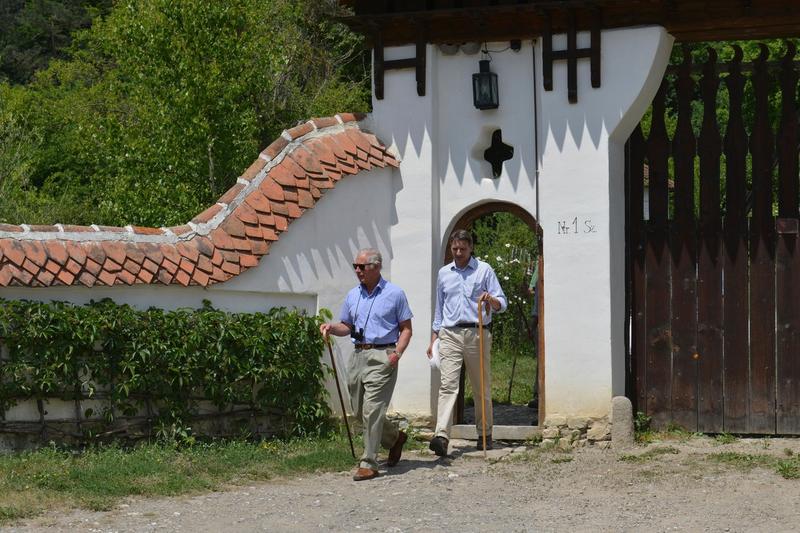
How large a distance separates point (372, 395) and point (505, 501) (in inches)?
56.7

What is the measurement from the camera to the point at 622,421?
10133 millimetres

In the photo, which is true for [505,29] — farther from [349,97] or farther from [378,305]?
[349,97]

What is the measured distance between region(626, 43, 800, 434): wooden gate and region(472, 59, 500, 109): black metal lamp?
130 cm

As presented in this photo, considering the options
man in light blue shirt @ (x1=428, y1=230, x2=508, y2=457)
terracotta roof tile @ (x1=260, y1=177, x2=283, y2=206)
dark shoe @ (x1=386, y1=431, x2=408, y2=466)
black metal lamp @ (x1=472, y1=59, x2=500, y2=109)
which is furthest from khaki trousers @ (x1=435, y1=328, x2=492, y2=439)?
black metal lamp @ (x1=472, y1=59, x2=500, y2=109)

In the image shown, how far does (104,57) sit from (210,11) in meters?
14.9

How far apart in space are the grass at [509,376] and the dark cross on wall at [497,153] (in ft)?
9.40

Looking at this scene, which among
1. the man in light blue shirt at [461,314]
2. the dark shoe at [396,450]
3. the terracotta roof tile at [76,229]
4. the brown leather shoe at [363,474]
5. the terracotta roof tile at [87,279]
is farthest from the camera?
the man in light blue shirt at [461,314]

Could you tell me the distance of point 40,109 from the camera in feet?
95.9

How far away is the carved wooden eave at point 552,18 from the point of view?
1007 cm

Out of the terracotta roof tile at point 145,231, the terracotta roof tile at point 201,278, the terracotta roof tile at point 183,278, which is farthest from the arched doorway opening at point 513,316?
the terracotta roof tile at point 145,231

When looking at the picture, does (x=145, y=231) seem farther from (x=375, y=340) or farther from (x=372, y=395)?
(x=372, y=395)

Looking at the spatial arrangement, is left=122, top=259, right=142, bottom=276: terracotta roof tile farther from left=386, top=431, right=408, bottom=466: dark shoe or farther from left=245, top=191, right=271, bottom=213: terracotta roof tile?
left=386, top=431, right=408, bottom=466: dark shoe

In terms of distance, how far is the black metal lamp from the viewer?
1057 centimetres

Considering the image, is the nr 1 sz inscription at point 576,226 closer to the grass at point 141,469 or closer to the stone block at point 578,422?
the stone block at point 578,422
